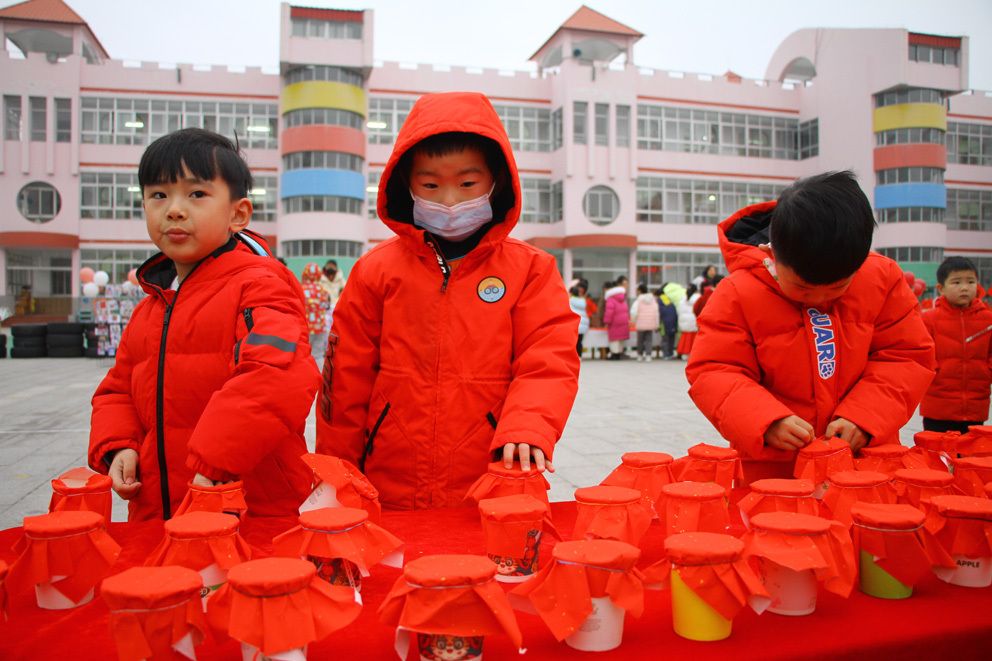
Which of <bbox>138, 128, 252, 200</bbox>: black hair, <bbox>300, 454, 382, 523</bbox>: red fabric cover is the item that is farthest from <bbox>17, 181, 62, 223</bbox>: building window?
<bbox>300, 454, 382, 523</bbox>: red fabric cover

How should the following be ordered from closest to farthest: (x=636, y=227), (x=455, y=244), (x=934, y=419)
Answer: (x=455, y=244)
(x=934, y=419)
(x=636, y=227)

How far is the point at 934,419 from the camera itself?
4.93m

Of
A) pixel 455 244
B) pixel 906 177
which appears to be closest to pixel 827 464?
pixel 455 244

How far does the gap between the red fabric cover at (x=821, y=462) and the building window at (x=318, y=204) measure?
28440 mm

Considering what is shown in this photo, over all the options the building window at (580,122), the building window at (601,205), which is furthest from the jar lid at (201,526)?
the building window at (580,122)

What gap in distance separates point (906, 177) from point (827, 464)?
35.7m

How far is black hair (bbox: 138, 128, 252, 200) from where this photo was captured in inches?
66.7

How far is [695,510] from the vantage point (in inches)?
49.3

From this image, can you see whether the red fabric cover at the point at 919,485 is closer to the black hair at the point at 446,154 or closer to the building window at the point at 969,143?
the black hair at the point at 446,154

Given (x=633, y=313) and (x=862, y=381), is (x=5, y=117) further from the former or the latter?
(x=862, y=381)

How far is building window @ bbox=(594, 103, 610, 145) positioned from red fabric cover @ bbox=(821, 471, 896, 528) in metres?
30.7

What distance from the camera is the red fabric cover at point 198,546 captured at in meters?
1.04

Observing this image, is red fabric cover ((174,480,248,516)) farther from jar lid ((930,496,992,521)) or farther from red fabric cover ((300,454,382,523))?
jar lid ((930,496,992,521))

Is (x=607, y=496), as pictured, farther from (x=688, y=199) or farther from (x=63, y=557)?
(x=688, y=199)
